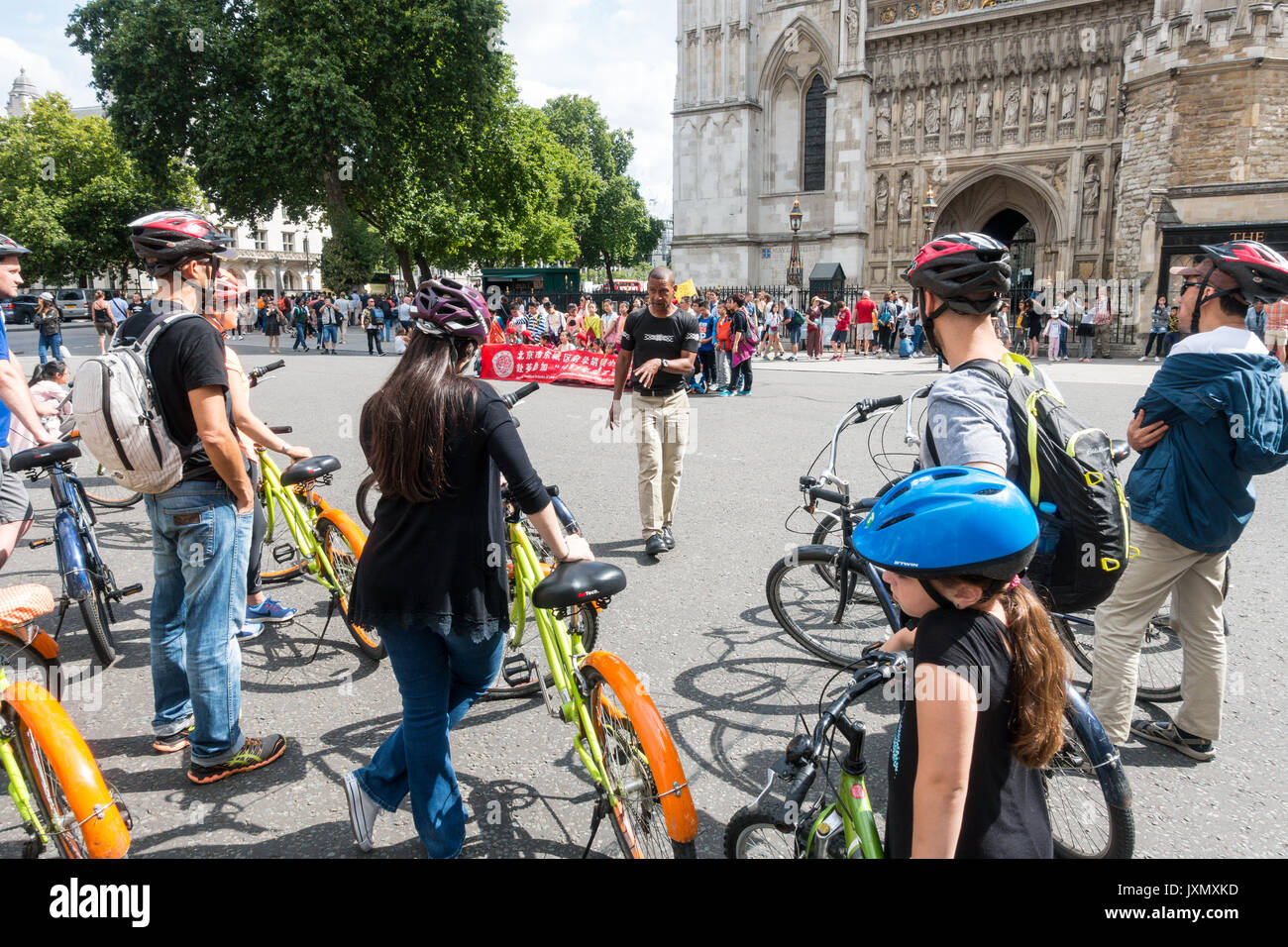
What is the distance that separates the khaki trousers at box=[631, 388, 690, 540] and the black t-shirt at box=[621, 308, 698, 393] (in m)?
0.12

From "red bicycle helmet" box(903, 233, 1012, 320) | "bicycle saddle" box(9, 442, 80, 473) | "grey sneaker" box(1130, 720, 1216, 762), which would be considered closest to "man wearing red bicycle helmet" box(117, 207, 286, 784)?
"bicycle saddle" box(9, 442, 80, 473)

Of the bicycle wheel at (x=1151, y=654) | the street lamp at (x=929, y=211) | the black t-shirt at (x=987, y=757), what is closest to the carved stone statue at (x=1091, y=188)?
the street lamp at (x=929, y=211)

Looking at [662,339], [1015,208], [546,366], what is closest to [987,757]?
[662,339]

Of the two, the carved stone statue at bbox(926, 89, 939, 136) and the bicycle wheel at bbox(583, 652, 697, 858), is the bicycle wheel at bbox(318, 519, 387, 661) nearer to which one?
the bicycle wheel at bbox(583, 652, 697, 858)

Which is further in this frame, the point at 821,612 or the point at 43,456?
the point at 821,612

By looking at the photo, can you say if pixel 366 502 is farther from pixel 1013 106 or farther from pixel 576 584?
pixel 1013 106

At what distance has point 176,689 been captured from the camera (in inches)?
134

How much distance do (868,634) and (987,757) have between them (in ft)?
8.94

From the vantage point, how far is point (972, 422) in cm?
229

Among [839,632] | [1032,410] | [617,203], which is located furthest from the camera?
[617,203]

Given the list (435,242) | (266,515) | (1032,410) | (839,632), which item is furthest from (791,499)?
(435,242)

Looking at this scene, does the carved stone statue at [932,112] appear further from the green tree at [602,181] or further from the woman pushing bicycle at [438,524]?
the green tree at [602,181]
